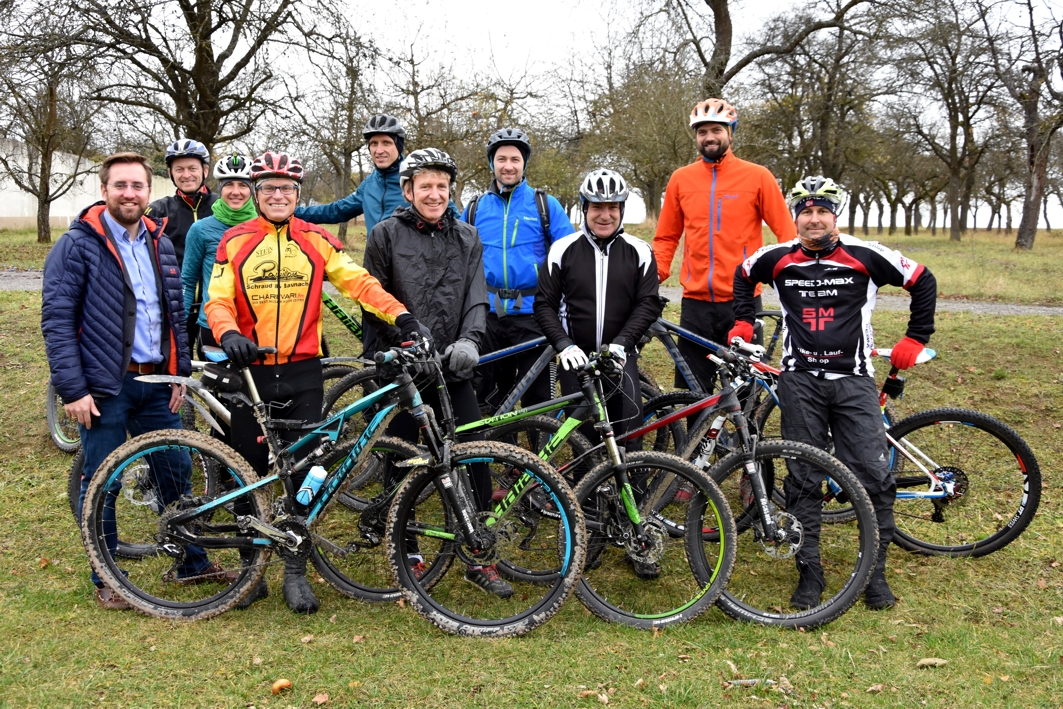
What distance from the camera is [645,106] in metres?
20.1

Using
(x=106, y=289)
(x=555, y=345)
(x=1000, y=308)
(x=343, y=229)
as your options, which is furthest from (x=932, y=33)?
(x=106, y=289)

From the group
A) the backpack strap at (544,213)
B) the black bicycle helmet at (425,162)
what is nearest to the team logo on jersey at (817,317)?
the backpack strap at (544,213)

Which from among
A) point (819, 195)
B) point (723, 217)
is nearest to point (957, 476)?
point (819, 195)

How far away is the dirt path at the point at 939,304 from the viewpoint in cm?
1039

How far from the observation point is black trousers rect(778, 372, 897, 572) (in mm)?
3916

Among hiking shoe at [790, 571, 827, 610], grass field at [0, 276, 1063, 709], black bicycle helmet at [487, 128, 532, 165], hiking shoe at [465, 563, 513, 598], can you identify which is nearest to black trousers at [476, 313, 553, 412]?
black bicycle helmet at [487, 128, 532, 165]

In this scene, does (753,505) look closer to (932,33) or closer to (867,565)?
(867,565)

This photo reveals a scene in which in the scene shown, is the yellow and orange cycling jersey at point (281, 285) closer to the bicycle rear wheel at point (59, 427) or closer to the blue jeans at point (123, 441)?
the blue jeans at point (123, 441)

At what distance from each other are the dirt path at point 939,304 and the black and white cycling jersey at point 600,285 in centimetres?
578

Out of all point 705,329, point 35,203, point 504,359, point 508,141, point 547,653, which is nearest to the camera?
point 547,653

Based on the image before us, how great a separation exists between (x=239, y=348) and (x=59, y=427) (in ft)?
12.1

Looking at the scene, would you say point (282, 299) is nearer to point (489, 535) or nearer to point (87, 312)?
point (87, 312)

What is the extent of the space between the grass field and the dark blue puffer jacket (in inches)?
46.2

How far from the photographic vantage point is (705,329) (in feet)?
17.1
